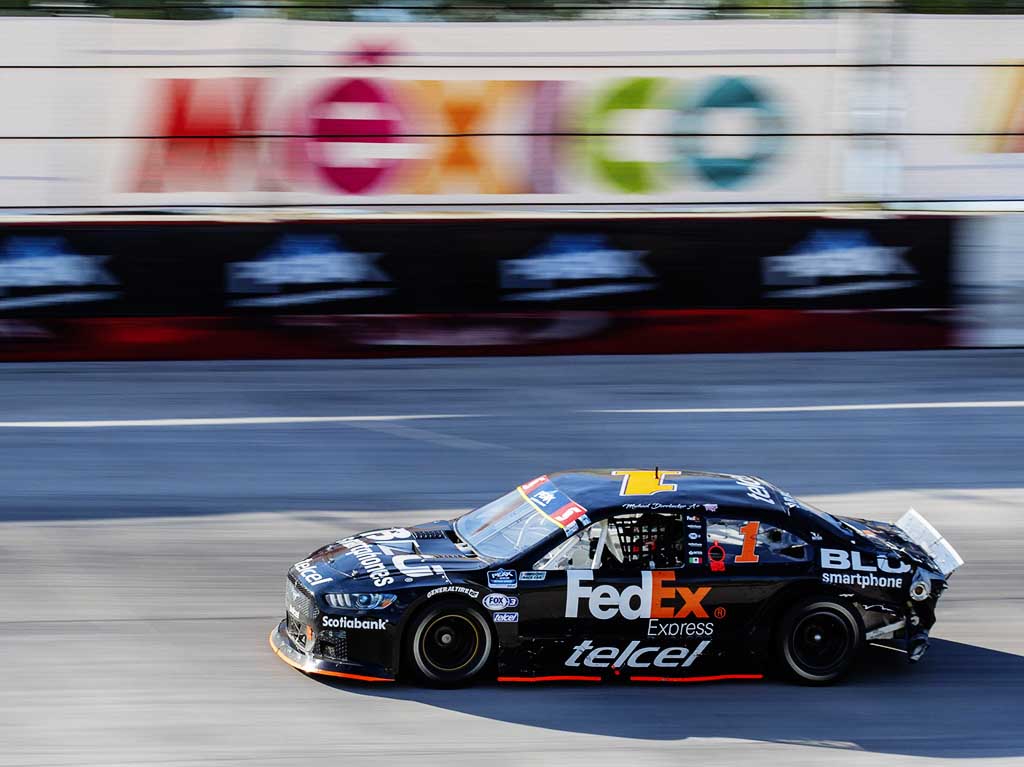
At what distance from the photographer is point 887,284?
1534cm

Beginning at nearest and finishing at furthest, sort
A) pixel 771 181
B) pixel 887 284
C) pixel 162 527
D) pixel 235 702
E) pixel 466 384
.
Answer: pixel 235 702 → pixel 162 527 → pixel 466 384 → pixel 887 284 → pixel 771 181

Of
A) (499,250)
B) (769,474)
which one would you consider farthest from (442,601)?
A: (499,250)

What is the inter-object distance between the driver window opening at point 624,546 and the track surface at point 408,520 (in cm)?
64

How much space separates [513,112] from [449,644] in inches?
394

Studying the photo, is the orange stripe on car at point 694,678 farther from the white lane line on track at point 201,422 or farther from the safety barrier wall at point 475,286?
the safety barrier wall at point 475,286

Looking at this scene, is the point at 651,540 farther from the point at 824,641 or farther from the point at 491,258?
the point at 491,258

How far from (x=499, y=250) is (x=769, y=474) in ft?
14.9

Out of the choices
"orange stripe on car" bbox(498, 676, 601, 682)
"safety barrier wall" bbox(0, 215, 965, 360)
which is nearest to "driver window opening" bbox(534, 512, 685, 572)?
"orange stripe on car" bbox(498, 676, 601, 682)

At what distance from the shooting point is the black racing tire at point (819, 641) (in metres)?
7.24

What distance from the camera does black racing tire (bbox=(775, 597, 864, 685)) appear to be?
23.8 feet

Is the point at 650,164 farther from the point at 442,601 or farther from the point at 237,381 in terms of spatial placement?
the point at 442,601

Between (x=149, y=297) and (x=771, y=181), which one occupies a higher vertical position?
(x=771, y=181)

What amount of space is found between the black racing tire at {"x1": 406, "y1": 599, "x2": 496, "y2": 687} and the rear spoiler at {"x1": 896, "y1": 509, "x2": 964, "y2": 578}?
251 centimetres

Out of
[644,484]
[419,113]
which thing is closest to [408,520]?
[644,484]
